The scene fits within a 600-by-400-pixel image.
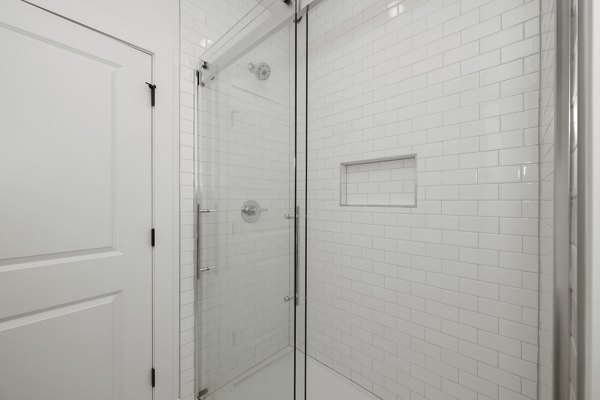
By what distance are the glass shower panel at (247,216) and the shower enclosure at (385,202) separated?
0.03ft

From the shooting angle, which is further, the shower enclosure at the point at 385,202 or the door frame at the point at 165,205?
the door frame at the point at 165,205

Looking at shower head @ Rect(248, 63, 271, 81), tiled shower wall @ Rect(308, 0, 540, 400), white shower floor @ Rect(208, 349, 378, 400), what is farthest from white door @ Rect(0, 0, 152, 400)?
tiled shower wall @ Rect(308, 0, 540, 400)

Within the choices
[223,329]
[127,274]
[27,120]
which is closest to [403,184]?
[223,329]

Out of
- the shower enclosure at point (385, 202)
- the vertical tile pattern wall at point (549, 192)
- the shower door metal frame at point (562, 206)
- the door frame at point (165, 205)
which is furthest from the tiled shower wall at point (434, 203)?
the door frame at point (165, 205)

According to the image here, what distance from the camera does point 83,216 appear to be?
114 cm

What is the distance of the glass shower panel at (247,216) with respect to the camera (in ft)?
3.26

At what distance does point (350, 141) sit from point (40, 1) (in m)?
1.70

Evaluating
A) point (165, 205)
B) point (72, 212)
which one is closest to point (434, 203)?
point (165, 205)

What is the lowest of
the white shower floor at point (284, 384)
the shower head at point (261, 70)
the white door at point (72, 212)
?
the white shower floor at point (284, 384)

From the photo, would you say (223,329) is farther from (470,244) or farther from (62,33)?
(62,33)

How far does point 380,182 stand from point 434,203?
386 millimetres

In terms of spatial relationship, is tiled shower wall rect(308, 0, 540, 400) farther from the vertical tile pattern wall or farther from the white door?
the white door

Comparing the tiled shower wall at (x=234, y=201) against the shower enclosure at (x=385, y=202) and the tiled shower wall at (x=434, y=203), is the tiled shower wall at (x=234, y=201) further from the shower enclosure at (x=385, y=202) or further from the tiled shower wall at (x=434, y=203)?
the tiled shower wall at (x=434, y=203)

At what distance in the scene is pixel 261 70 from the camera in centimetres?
110
